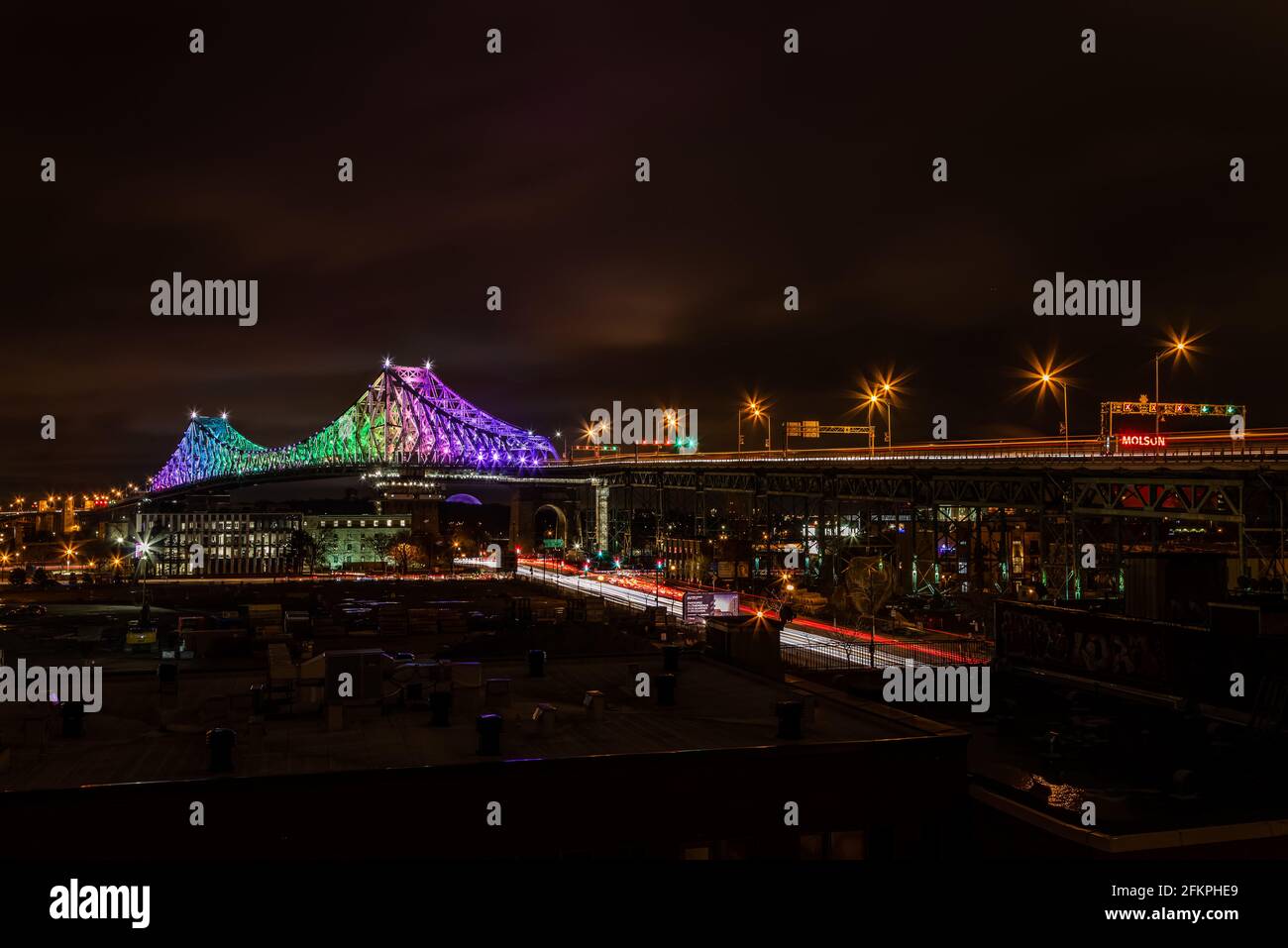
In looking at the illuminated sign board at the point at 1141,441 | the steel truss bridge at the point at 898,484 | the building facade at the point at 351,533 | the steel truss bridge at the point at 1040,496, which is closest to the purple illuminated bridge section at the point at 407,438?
the steel truss bridge at the point at 898,484

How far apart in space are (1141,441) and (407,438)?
438 feet

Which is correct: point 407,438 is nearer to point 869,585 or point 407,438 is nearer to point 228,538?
point 228,538

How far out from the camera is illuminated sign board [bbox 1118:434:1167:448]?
156 feet

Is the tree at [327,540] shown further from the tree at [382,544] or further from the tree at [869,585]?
the tree at [869,585]

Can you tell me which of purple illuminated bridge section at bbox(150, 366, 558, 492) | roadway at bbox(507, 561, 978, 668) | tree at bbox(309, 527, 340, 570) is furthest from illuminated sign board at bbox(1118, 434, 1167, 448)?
tree at bbox(309, 527, 340, 570)

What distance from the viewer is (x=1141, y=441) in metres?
49.1

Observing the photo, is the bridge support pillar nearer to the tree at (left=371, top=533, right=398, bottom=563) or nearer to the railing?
the tree at (left=371, top=533, right=398, bottom=563)

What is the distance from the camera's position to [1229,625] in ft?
69.5

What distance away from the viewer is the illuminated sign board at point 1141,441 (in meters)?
47.7

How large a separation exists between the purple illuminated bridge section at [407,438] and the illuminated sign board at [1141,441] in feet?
367

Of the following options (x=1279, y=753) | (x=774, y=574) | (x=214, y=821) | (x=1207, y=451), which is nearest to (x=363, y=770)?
(x=214, y=821)
